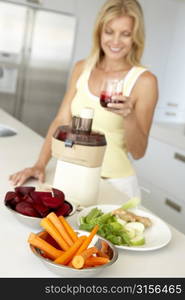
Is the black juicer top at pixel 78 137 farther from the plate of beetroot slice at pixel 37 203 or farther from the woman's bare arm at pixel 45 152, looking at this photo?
the woman's bare arm at pixel 45 152

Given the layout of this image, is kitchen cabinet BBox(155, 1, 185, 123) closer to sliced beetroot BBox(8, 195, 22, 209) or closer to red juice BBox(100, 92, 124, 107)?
red juice BBox(100, 92, 124, 107)

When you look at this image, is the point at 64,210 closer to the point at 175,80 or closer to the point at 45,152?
the point at 45,152

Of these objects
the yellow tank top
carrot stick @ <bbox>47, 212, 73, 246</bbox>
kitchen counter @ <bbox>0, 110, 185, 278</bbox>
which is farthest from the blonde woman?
carrot stick @ <bbox>47, 212, 73, 246</bbox>

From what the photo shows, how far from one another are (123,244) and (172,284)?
0.16m

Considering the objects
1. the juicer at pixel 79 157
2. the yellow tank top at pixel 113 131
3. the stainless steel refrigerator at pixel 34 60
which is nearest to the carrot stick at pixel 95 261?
the juicer at pixel 79 157

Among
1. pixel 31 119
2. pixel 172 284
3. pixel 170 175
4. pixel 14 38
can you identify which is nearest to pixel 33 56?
pixel 14 38

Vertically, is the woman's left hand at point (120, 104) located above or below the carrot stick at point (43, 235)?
above

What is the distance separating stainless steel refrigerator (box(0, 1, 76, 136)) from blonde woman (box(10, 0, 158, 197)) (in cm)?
252

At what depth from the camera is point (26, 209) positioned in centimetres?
105

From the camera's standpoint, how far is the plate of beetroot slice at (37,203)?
1.05 m

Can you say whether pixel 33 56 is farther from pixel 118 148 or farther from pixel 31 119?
pixel 118 148

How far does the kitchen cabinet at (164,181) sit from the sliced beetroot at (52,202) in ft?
5.67

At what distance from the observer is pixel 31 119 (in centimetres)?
441

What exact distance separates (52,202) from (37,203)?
0.04 metres
